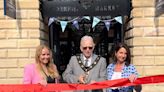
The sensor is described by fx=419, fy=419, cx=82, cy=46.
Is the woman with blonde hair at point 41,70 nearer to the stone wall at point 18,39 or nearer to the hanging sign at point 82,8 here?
the stone wall at point 18,39

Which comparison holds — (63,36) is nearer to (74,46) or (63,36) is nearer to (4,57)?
(74,46)

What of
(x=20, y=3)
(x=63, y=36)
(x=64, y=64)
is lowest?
(x=64, y=64)

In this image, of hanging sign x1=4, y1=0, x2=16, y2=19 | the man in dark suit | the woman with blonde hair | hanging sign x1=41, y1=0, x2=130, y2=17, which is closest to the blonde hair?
the woman with blonde hair

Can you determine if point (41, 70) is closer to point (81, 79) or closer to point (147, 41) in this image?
point (81, 79)

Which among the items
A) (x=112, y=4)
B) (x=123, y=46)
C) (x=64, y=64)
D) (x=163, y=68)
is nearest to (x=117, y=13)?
(x=112, y=4)

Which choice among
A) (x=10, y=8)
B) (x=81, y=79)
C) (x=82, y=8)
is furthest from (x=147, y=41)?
(x=81, y=79)

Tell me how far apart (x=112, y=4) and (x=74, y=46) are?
1.86 meters

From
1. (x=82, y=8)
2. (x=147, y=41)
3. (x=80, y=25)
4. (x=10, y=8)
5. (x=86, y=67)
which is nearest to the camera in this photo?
(x=86, y=67)

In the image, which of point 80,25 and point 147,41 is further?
point 80,25

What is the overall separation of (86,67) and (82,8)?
3.26 m

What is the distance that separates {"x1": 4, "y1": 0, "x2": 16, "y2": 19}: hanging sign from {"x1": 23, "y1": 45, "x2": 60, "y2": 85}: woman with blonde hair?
1.85 m

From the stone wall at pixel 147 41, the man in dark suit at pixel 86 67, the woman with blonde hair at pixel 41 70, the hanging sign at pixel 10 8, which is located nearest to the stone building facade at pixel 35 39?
the stone wall at pixel 147 41

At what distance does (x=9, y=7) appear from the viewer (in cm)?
739

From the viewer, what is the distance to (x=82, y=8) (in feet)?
28.5
